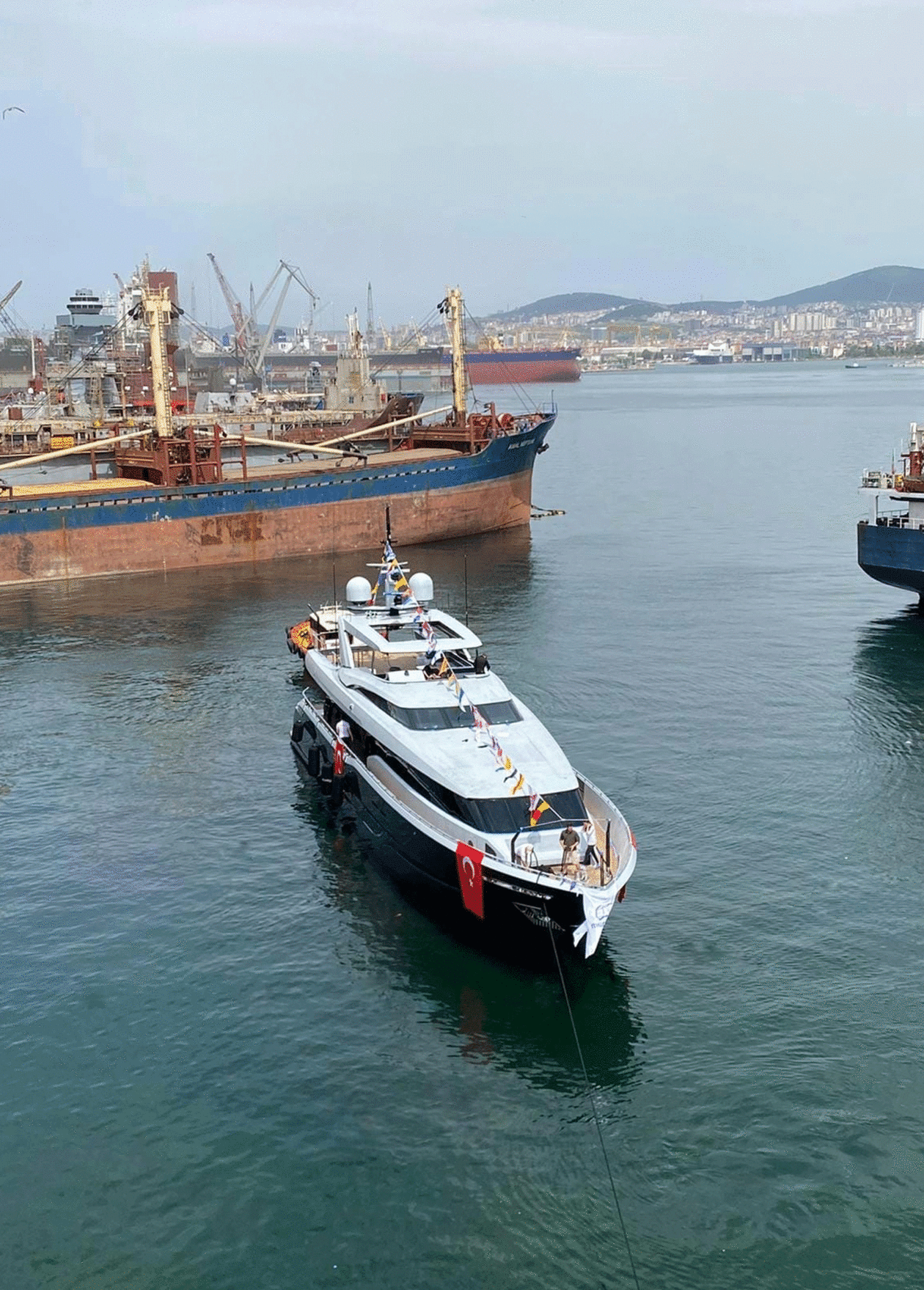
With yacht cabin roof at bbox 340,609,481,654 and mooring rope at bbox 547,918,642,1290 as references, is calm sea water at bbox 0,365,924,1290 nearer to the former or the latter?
mooring rope at bbox 547,918,642,1290

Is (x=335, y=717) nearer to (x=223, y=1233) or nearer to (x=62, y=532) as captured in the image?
(x=223, y=1233)

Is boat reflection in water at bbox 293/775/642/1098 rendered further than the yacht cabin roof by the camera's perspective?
No

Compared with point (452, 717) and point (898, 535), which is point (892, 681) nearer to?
point (898, 535)

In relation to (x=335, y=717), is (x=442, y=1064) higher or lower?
lower

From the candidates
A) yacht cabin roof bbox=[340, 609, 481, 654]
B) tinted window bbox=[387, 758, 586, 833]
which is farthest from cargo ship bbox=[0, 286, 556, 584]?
tinted window bbox=[387, 758, 586, 833]

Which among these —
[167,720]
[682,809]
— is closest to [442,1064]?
[682,809]

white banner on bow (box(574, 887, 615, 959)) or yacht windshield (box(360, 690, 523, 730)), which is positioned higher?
yacht windshield (box(360, 690, 523, 730))

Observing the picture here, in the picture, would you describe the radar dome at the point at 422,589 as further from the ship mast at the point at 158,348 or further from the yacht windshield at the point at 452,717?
the ship mast at the point at 158,348

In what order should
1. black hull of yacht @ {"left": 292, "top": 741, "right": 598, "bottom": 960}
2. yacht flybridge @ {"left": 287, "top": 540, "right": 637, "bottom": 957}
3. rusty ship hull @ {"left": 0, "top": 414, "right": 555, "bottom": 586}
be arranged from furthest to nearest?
rusty ship hull @ {"left": 0, "top": 414, "right": 555, "bottom": 586} < yacht flybridge @ {"left": 287, "top": 540, "right": 637, "bottom": 957} < black hull of yacht @ {"left": 292, "top": 741, "right": 598, "bottom": 960}
